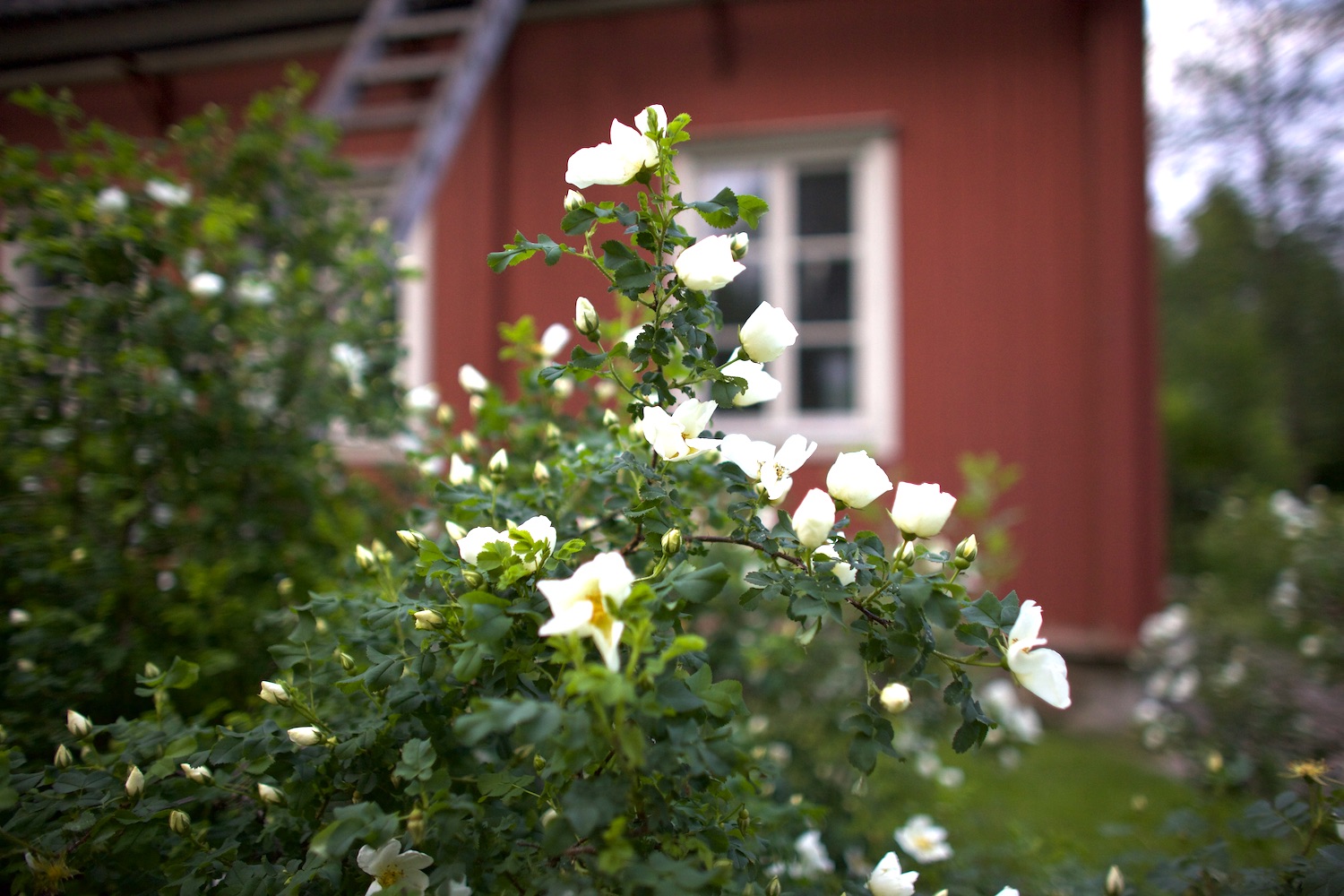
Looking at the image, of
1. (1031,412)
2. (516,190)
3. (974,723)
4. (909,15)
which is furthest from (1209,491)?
(974,723)

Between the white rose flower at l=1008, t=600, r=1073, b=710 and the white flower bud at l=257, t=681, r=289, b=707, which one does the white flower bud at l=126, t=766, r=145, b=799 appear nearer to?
the white flower bud at l=257, t=681, r=289, b=707

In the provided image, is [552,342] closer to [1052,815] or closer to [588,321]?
[588,321]

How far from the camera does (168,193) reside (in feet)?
6.86

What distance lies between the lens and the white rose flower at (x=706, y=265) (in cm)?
101

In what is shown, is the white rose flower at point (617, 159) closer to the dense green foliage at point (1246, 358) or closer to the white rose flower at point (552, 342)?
the white rose flower at point (552, 342)

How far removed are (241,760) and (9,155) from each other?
1623 mm

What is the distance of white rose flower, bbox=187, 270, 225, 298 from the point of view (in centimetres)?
200

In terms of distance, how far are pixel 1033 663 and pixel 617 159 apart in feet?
2.53

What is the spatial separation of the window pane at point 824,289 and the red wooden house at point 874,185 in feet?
0.03

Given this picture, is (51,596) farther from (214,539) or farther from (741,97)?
(741,97)

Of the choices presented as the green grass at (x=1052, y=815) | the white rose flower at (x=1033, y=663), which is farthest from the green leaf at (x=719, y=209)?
the green grass at (x=1052, y=815)

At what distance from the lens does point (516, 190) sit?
4699 millimetres

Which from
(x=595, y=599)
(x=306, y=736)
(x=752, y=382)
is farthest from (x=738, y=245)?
(x=306, y=736)

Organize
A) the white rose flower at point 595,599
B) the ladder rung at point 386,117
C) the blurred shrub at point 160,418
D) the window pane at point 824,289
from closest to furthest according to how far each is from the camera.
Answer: the white rose flower at point 595,599
the blurred shrub at point 160,418
the ladder rung at point 386,117
the window pane at point 824,289
